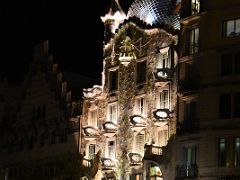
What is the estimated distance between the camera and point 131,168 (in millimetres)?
59219

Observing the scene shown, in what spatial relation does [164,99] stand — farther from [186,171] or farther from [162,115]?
[186,171]

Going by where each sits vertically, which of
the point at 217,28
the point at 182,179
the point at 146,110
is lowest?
the point at 182,179

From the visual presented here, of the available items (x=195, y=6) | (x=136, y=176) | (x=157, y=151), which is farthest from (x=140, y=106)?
(x=195, y=6)

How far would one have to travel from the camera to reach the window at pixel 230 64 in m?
51.3

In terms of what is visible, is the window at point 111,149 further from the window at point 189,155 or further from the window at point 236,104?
the window at point 236,104

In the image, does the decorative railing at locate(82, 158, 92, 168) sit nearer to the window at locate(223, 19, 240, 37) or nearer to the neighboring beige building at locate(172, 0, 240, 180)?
the neighboring beige building at locate(172, 0, 240, 180)

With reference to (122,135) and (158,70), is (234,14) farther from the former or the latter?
(122,135)

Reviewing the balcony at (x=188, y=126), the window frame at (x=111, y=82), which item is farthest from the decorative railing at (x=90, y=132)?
the balcony at (x=188, y=126)

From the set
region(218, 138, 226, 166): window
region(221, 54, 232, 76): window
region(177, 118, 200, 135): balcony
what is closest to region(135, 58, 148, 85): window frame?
region(177, 118, 200, 135): balcony

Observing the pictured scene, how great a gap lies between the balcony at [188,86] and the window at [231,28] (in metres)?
4.08

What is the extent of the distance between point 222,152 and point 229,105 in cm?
341

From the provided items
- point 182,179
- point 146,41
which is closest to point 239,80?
point 182,179

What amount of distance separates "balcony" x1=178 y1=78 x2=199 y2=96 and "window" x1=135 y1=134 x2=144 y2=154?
7.35 meters

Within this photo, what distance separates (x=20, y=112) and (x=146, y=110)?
20.5 metres
